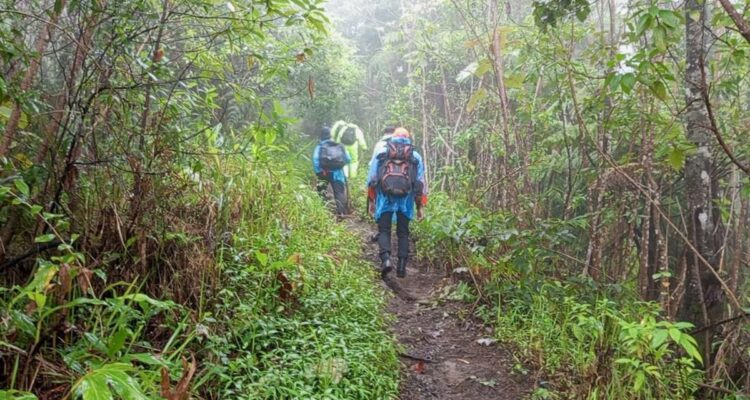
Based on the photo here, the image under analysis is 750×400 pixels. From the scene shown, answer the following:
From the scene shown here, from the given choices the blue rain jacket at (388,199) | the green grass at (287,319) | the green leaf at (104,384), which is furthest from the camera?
the blue rain jacket at (388,199)

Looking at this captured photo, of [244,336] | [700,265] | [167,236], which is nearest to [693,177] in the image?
[700,265]

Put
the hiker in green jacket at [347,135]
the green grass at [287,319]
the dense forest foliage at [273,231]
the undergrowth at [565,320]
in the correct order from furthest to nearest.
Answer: the hiker in green jacket at [347,135]
the undergrowth at [565,320]
the green grass at [287,319]
the dense forest foliage at [273,231]

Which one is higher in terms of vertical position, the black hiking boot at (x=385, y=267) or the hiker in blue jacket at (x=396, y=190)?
the hiker in blue jacket at (x=396, y=190)

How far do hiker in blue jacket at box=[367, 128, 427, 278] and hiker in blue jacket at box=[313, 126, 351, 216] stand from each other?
255cm

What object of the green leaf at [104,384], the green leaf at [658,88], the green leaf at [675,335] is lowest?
the green leaf at [675,335]

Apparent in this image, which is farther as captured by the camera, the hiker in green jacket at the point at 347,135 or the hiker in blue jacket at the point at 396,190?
the hiker in green jacket at the point at 347,135

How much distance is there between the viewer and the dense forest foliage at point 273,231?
111 inches

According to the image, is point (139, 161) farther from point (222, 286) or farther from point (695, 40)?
point (695, 40)

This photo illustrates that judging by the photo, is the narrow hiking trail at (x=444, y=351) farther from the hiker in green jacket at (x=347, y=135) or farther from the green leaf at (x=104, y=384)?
the hiker in green jacket at (x=347, y=135)

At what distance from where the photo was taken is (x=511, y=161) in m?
7.32

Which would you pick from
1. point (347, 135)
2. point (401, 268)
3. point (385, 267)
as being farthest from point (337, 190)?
point (385, 267)

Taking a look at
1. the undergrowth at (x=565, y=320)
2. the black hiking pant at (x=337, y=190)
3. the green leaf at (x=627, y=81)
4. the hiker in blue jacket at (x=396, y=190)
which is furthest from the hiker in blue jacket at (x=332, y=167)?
the green leaf at (x=627, y=81)

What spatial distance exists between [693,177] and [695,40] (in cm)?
110

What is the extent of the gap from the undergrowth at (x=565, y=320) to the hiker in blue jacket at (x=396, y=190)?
483mm
